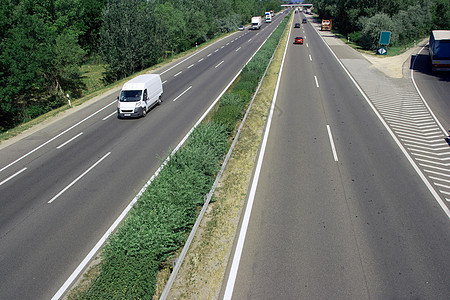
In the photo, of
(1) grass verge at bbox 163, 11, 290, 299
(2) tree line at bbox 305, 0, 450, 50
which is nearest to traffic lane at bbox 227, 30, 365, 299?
(1) grass verge at bbox 163, 11, 290, 299

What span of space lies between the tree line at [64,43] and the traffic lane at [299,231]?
24770 millimetres

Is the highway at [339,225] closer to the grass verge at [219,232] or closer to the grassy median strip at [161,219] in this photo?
the grass verge at [219,232]

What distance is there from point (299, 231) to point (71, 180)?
34.0 feet

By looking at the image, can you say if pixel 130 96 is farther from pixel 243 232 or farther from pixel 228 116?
pixel 243 232

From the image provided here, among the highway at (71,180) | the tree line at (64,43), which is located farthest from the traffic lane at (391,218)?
the tree line at (64,43)

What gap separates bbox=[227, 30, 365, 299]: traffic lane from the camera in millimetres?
7289

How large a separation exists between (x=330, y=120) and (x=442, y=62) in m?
19.4

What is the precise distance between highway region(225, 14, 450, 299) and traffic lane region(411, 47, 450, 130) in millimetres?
5688

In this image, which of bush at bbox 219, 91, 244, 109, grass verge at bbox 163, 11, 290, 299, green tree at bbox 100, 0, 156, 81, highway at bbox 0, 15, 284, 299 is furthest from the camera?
green tree at bbox 100, 0, 156, 81

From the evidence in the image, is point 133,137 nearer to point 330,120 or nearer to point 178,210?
point 178,210

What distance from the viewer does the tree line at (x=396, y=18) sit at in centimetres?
Answer: 4216

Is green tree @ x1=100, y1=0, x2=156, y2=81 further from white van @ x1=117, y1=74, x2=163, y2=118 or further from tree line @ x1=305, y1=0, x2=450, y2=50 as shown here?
tree line @ x1=305, y1=0, x2=450, y2=50

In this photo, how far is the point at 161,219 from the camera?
26.8ft

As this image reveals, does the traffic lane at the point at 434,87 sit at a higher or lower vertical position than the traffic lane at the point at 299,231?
lower
